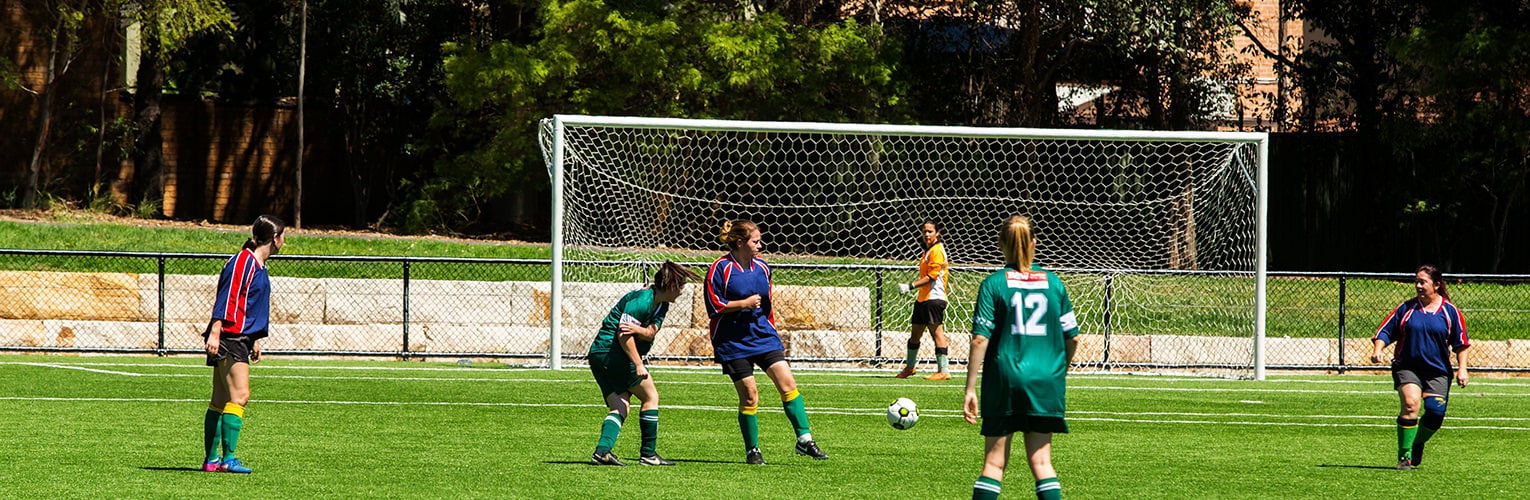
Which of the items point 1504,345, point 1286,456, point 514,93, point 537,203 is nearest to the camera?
point 1286,456

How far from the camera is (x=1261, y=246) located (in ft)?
59.8

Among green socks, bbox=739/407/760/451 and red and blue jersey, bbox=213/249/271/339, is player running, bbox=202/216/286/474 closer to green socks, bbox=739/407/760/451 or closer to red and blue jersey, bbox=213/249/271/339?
red and blue jersey, bbox=213/249/271/339

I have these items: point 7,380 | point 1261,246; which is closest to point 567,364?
point 7,380

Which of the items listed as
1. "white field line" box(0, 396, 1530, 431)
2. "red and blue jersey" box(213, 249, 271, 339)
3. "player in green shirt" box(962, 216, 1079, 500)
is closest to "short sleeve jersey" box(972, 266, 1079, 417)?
"player in green shirt" box(962, 216, 1079, 500)

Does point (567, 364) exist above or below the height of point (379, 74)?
below

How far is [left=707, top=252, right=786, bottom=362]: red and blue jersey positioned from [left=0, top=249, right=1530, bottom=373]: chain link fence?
33.8 feet

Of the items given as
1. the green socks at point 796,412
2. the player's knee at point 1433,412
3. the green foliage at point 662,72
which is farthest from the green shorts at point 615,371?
the green foliage at point 662,72

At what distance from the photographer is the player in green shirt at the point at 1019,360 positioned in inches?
278

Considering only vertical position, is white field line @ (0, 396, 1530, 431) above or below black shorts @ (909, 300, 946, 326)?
below

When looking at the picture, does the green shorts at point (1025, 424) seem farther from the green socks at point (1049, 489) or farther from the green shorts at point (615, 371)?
the green shorts at point (615, 371)

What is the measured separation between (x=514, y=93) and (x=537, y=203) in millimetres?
5762

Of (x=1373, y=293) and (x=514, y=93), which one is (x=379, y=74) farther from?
(x=1373, y=293)

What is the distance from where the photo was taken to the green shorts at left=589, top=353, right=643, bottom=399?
9.69 metres

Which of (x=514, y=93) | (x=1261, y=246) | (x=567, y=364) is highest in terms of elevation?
(x=514, y=93)
